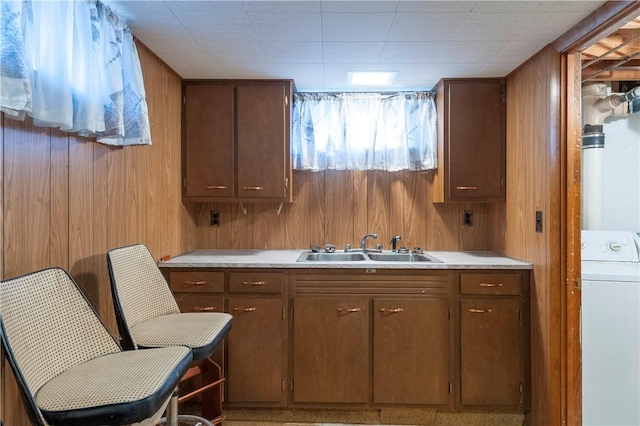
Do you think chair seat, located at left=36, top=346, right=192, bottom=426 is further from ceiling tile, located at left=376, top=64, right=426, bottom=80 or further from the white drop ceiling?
ceiling tile, located at left=376, top=64, right=426, bottom=80

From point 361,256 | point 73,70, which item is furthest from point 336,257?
point 73,70

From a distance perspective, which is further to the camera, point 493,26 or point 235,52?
point 235,52

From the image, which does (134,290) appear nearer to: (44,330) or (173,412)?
(44,330)

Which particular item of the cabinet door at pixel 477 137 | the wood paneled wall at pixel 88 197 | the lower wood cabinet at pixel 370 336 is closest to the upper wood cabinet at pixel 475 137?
the cabinet door at pixel 477 137

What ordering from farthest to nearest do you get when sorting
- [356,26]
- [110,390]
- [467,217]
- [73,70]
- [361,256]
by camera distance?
1. [467,217]
2. [361,256]
3. [356,26]
4. [73,70]
5. [110,390]

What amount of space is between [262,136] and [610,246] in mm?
2338

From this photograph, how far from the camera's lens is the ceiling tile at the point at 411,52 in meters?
1.82

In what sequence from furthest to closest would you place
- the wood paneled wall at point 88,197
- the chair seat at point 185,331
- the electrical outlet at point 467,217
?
the electrical outlet at point 467,217
the chair seat at point 185,331
the wood paneled wall at point 88,197

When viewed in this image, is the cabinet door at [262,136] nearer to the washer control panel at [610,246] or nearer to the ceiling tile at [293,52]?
the ceiling tile at [293,52]

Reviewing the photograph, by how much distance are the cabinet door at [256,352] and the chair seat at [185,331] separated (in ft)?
1.59

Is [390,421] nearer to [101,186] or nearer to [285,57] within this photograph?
[101,186]

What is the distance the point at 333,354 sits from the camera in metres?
2.02

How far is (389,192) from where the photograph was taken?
2637 mm

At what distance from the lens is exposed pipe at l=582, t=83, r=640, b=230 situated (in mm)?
2143
